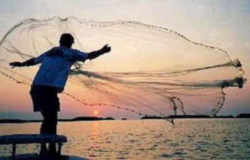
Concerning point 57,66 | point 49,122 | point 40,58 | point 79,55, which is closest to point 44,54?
point 40,58

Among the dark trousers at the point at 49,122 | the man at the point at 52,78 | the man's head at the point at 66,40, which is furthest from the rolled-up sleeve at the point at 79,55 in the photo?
the dark trousers at the point at 49,122

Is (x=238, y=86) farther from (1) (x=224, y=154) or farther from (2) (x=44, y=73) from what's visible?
(1) (x=224, y=154)

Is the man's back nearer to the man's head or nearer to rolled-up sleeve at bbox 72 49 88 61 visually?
rolled-up sleeve at bbox 72 49 88 61

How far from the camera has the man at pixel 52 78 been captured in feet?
29.8

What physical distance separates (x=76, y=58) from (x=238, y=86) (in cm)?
435

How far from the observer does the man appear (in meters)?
9.09

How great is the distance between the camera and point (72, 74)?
448 inches

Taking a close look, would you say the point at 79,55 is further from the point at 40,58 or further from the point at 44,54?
the point at 40,58

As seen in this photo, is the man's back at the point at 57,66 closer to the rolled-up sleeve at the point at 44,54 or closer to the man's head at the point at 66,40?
the rolled-up sleeve at the point at 44,54

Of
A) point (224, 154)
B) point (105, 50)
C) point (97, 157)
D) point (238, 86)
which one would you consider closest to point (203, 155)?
point (224, 154)

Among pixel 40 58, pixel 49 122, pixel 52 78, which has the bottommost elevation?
pixel 49 122

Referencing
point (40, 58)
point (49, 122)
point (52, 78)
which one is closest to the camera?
point (52, 78)

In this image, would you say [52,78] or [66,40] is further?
[66,40]

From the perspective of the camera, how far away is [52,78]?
29.7ft
